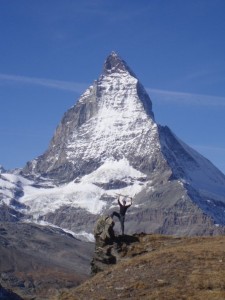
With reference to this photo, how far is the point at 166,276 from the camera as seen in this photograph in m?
31.1

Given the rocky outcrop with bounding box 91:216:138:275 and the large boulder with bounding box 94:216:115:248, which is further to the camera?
the large boulder with bounding box 94:216:115:248

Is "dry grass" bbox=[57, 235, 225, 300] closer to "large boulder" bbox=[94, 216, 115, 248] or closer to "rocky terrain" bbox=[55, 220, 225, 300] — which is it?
"rocky terrain" bbox=[55, 220, 225, 300]

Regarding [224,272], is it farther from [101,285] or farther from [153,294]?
[101,285]

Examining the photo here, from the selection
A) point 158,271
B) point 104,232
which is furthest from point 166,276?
point 104,232

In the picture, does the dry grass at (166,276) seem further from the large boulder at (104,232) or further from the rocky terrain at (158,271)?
the large boulder at (104,232)

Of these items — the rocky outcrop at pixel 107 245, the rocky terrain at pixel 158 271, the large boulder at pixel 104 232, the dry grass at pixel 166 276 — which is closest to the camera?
the dry grass at pixel 166 276

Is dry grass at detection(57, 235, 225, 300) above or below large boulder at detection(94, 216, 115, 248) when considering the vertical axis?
below

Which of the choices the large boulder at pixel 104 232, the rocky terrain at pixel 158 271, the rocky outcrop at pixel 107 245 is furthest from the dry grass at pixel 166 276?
the large boulder at pixel 104 232

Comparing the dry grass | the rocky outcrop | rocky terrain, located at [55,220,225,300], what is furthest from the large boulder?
the dry grass

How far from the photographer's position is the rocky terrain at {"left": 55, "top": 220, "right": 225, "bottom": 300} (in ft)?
95.1

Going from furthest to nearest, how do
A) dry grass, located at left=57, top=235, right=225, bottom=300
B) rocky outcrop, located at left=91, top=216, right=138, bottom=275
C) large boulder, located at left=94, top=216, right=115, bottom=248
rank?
large boulder, located at left=94, top=216, right=115, bottom=248
rocky outcrop, located at left=91, top=216, right=138, bottom=275
dry grass, located at left=57, top=235, right=225, bottom=300

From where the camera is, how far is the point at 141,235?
43500 mm

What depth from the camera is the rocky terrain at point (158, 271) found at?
2900 centimetres

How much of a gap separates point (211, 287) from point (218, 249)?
6.74 metres
